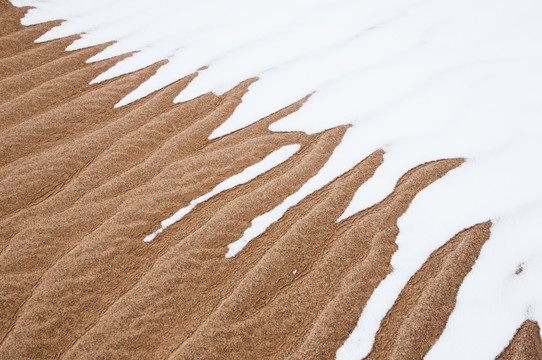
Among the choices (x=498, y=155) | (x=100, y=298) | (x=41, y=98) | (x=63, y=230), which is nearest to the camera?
(x=100, y=298)

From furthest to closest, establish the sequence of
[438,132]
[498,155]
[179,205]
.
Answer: [438,132] → [498,155] → [179,205]

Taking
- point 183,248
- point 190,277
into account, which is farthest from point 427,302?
point 183,248

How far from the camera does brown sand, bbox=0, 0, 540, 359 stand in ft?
6.41

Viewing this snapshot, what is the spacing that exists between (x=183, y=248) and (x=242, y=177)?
2.51ft

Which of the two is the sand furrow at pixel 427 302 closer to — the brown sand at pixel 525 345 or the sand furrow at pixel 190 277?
the brown sand at pixel 525 345

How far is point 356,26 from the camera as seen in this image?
177 inches

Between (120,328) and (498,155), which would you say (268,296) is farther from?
(498,155)

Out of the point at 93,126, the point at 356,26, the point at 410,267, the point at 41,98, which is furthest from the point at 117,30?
the point at 410,267

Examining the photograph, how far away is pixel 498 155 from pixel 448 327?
5.31 ft

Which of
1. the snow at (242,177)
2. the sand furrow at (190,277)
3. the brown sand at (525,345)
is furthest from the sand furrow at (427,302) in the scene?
the snow at (242,177)

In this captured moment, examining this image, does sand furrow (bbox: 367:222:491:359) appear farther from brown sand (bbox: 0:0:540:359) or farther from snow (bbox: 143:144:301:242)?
snow (bbox: 143:144:301:242)

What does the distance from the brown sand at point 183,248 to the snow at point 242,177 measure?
0.05m

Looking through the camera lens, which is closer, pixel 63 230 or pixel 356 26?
pixel 63 230

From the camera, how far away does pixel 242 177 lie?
9.23ft
